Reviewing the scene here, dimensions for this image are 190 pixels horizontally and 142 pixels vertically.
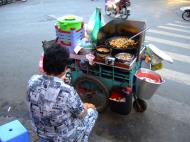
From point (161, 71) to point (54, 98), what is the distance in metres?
4.01

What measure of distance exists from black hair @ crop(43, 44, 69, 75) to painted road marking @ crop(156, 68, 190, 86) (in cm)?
368

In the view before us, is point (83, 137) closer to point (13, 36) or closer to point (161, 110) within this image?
point (161, 110)

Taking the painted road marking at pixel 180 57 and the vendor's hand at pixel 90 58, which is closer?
the vendor's hand at pixel 90 58

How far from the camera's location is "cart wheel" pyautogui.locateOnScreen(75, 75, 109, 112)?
13.0 ft

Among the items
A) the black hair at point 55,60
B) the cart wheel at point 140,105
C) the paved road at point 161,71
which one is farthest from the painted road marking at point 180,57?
the black hair at point 55,60

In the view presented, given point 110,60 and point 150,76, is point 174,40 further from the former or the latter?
point 110,60

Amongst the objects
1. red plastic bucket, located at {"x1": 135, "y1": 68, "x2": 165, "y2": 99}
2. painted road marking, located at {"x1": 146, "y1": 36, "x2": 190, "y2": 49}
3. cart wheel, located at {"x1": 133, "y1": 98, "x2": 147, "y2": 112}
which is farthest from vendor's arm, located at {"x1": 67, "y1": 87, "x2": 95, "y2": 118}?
painted road marking, located at {"x1": 146, "y1": 36, "x2": 190, "y2": 49}

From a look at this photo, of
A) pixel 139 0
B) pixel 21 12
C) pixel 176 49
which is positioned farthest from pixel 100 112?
pixel 139 0

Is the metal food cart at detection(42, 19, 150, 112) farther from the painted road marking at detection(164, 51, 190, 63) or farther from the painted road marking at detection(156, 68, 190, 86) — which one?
the painted road marking at detection(164, 51, 190, 63)

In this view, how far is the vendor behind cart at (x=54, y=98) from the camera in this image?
7.36ft

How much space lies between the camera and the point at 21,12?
1261 centimetres

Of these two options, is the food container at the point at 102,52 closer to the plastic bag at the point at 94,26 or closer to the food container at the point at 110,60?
the food container at the point at 110,60

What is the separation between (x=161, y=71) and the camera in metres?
5.80

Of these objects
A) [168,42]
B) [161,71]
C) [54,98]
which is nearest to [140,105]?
[161,71]
